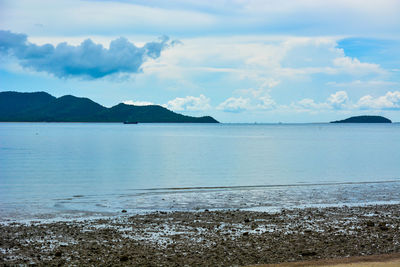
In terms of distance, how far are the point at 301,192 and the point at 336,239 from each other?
46.3ft

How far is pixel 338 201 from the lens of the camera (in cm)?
2448

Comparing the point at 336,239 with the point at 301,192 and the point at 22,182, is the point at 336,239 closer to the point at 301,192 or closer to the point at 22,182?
the point at 301,192

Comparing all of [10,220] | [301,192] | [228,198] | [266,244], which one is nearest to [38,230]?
[10,220]

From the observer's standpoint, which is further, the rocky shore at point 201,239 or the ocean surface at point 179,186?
the ocean surface at point 179,186

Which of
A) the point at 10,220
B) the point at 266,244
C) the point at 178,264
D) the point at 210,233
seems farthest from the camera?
the point at 10,220

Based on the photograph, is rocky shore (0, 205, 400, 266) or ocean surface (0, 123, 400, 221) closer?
rocky shore (0, 205, 400, 266)

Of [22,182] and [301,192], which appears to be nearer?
[301,192]

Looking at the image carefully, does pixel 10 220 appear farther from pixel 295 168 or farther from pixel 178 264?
pixel 295 168

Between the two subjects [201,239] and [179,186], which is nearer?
[201,239]

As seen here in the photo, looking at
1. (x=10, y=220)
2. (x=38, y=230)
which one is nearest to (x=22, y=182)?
(x=10, y=220)

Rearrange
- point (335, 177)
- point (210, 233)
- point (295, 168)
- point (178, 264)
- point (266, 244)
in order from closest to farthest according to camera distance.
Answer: point (178, 264) < point (266, 244) < point (210, 233) < point (335, 177) < point (295, 168)

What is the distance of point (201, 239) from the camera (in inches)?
588

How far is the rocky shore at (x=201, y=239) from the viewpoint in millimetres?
12805

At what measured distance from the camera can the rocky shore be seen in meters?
12.8
